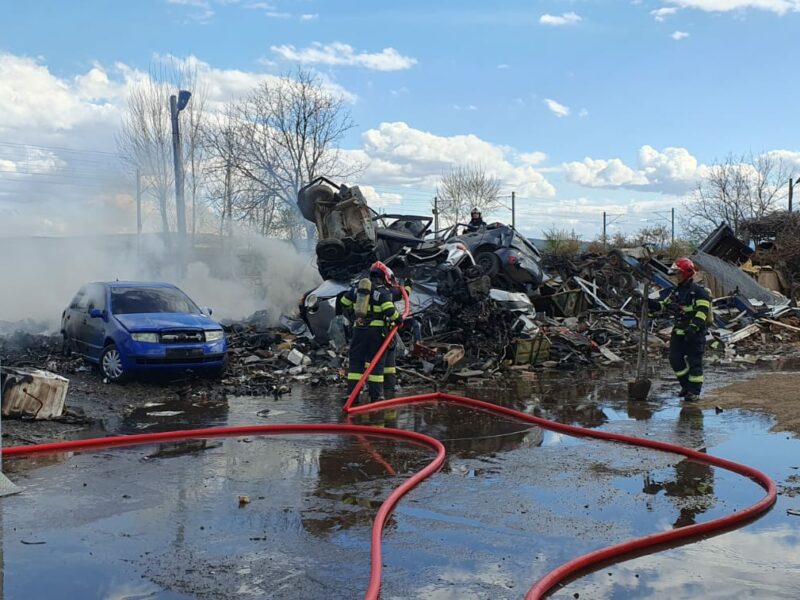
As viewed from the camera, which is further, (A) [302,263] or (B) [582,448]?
(A) [302,263]

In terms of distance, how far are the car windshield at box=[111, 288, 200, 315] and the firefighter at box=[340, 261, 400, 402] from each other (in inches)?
131

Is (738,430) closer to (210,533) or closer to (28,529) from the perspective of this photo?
(210,533)

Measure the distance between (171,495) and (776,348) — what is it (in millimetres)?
15031

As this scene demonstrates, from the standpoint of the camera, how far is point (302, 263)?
778 inches

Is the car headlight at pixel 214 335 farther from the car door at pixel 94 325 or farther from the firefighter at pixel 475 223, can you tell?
the firefighter at pixel 475 223

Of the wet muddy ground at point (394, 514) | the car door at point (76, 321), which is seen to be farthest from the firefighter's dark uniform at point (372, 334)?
the car door at point (76, 321)

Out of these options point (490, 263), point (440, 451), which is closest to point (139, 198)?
point (490, 263)

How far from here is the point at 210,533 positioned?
4.82 m

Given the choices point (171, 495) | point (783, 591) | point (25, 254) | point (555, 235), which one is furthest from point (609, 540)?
point (555, 235)

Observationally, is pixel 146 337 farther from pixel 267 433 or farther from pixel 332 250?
pixel 332 250

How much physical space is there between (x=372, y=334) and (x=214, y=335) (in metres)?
2.67

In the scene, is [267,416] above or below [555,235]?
below

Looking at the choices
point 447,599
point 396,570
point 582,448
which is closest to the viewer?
point 447,599

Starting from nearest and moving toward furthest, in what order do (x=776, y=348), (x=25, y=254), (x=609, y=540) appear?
1. (x=609, y=540)
2. (x=776, y=348)
3. (x=25, y=254)
